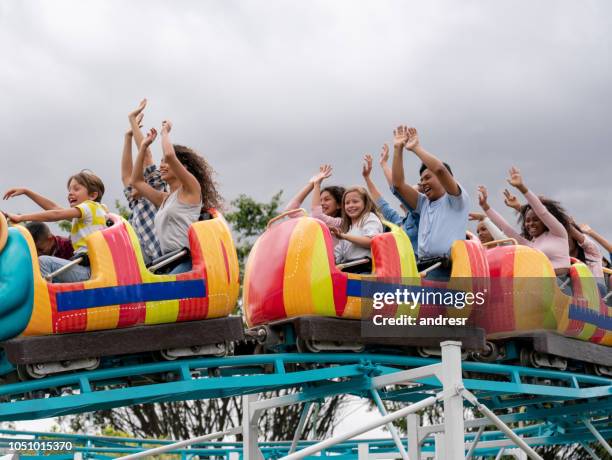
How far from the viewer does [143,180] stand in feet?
21.3

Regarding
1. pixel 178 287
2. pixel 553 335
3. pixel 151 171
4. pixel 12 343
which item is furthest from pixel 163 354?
pixel 553 335

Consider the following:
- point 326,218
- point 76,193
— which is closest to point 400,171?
point 326,218

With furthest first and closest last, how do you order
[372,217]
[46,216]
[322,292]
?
[372,217] → [322,292] → [46,216]

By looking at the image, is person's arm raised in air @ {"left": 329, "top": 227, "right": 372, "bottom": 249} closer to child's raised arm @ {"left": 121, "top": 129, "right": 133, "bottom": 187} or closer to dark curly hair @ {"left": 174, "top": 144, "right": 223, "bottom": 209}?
dark curly hair @ {"left": 174, "top": 144, "right": 223, "bottom": 209}

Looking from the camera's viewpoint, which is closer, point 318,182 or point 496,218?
point 318,182

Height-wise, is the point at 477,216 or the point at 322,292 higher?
the point at 477,216

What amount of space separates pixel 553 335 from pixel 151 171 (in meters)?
2.83

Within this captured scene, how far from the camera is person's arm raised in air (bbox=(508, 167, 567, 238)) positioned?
25.1 feet

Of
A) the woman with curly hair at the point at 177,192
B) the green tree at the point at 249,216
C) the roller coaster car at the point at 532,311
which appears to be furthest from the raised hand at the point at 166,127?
the green tree at the point at 249,216

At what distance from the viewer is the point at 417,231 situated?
281 inches

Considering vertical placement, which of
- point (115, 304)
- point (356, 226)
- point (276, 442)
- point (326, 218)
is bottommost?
point (276, 442)

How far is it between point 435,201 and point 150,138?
1.84 m

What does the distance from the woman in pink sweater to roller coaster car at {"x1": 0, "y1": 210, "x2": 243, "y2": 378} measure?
8.29ft

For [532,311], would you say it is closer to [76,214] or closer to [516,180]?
[516,180]
